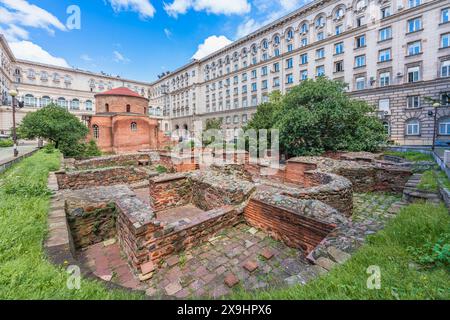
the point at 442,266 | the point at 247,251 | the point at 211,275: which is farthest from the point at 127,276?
the point at 442,266

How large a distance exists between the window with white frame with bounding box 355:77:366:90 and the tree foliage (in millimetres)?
13508

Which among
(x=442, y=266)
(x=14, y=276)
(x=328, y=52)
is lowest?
(x=442, y=266)

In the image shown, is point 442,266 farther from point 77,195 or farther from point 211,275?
point 77,195

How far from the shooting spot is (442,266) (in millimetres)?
2361

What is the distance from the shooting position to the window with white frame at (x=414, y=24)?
2198 centimetres

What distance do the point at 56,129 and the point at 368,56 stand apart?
34.9m

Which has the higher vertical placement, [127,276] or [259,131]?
[259,131]

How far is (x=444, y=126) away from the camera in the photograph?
2172 cm

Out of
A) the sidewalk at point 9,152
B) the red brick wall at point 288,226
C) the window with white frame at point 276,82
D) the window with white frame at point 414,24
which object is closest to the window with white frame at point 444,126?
the window with white frame at point 414,24

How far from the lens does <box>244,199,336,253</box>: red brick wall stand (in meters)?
3.79

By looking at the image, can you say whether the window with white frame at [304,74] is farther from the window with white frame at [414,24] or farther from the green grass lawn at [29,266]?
the green grass lawn at [29,266]

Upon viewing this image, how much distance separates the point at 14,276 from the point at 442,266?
15.5ft

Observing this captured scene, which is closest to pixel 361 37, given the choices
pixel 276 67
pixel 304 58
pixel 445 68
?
pixel 304 58
